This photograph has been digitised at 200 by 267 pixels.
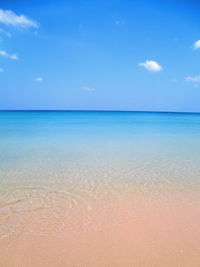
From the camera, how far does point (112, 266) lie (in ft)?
6.78

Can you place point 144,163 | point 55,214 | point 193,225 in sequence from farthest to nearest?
point 144,163 < point 55,214 < point 193,225

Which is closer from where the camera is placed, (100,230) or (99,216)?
(100,230)

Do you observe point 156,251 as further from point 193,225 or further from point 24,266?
point 24,266

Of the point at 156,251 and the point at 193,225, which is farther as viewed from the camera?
the point at 193,225

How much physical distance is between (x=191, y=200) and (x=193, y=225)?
87 cm

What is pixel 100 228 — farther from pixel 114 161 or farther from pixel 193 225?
pixel 114 161

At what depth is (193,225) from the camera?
2754mm

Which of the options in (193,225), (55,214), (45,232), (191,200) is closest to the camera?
(45,232)

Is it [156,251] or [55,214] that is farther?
[55,214]

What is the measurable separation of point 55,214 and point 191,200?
2.75m

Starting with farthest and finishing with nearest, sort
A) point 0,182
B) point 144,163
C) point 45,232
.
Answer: point 144,163, point 0,182, point 45,232

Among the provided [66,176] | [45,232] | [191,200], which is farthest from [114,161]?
[45,232]

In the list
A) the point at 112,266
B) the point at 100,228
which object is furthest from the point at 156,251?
the point at 100,228

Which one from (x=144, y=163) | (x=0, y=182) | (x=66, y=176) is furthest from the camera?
(x=144, y=163)
